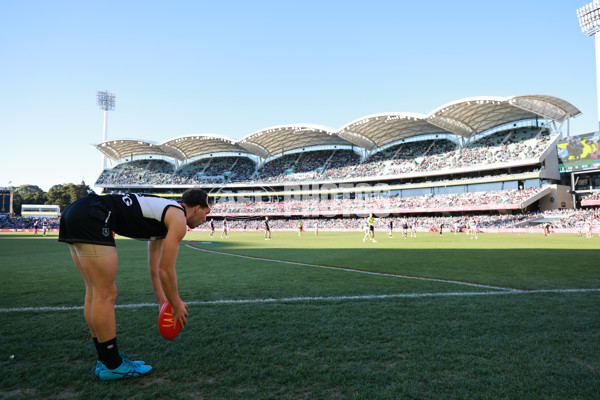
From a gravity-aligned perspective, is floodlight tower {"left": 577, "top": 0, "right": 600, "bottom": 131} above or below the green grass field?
above

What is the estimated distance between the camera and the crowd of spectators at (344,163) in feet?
175

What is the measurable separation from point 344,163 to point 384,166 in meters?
8.79

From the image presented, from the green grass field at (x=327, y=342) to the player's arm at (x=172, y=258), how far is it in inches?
22.4

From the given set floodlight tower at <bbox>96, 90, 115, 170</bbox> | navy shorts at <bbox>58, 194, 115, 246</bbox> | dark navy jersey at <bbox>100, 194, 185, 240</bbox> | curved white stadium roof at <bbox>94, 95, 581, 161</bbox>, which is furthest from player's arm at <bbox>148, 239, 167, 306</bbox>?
floodlight tower at <bbox>96, 90, 115, 170</bbox>

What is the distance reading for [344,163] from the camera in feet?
229

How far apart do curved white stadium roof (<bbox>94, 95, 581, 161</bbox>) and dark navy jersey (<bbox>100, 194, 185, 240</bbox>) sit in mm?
52820

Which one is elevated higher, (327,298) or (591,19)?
(591,19)

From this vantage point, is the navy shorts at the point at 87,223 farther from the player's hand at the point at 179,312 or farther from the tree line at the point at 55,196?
the tree line at the point at 55,196

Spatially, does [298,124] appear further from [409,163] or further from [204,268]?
[204,268]

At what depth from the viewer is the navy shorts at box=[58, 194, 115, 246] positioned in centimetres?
301

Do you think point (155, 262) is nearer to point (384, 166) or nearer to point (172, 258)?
point (172, 258)

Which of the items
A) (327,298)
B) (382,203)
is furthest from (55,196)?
(327,298)

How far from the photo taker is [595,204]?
152 feet

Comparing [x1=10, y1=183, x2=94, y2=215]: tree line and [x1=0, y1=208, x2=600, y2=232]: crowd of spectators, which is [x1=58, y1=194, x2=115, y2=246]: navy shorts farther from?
[x1=10, y1=183, x2=94, y2=215]: tree line
